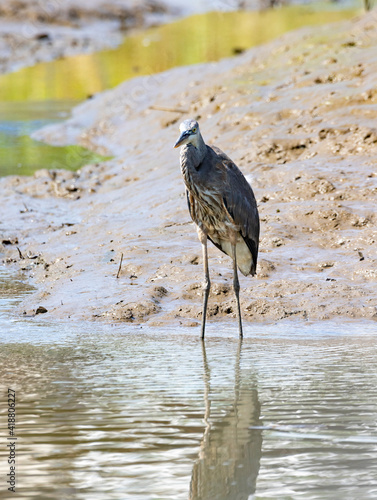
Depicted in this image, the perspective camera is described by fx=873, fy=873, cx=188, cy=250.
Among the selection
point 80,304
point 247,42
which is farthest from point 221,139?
point 247,42

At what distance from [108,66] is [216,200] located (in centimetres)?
1815

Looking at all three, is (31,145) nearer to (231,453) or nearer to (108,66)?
(108,66)

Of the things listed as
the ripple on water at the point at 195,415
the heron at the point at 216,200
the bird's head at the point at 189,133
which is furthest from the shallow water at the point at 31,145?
the ripple on water at the point at 195,415

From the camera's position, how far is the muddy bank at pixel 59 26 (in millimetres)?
25484

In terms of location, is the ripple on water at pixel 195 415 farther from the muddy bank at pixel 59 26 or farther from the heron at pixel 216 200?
the muddy bank at pixel 59 26

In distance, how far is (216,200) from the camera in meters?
6.33

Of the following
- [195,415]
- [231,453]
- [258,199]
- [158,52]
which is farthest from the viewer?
[158,52]

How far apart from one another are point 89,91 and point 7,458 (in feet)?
59.8

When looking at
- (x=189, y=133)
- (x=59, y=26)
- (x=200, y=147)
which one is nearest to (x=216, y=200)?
(x=200, y=147)

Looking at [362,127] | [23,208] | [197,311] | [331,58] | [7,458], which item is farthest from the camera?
[331,58]

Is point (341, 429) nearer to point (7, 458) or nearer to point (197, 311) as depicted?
point (7, 458)

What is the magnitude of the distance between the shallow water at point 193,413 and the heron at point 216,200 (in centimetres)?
73

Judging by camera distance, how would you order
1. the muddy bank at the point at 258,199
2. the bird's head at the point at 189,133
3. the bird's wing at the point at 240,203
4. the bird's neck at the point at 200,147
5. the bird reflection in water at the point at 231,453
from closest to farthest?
the bird reflection in water at the point at 231,453, the bird's head at the point at 189,133, the bird's neck at the point at 200,147, the bird's wing at the point at 240,203, the muddy bank at the point at 258,199

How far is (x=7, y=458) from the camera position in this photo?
363 centimetres
